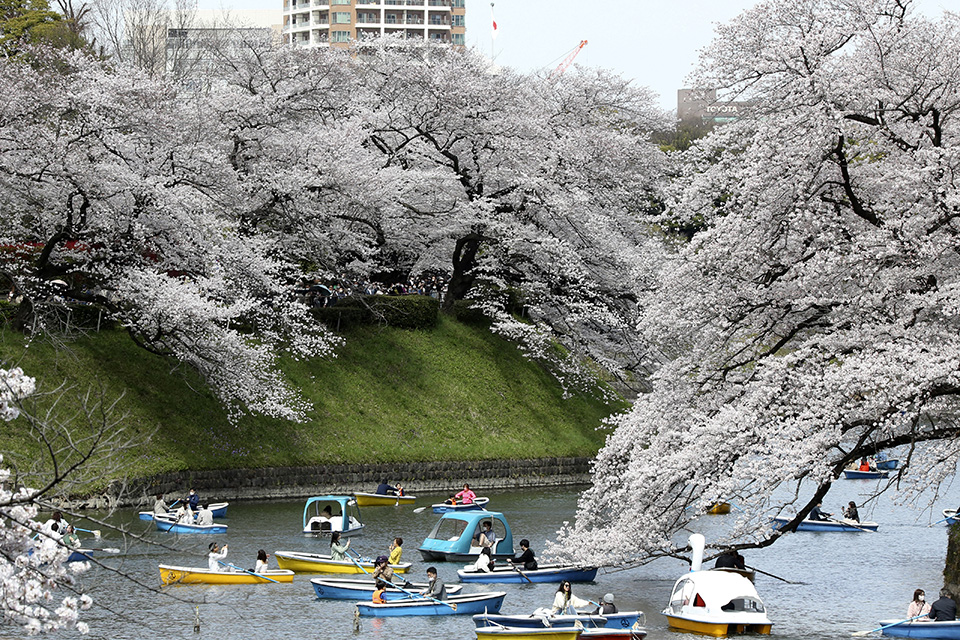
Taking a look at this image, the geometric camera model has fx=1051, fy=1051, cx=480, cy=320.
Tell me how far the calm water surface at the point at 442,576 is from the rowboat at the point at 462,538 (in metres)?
0.63

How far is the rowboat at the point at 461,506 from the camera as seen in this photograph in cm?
3284

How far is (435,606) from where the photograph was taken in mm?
21484

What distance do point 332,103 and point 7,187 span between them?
1672 centimetres

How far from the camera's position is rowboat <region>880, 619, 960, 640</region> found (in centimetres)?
1844

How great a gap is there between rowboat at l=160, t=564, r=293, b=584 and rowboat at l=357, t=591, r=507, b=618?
12.5 feet

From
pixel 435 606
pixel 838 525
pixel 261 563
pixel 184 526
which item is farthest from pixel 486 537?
pixel 838 525

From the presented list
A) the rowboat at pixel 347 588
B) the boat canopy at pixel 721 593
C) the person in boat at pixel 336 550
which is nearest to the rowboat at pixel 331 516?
the person in boat at pixel 336 550

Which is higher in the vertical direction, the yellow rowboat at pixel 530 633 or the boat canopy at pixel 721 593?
the boat canopy at pixel 721 593

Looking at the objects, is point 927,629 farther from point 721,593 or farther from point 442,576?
point 442,576

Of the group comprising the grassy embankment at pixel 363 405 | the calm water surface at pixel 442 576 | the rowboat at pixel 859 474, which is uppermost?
the grassy embankment at pixel 363 405

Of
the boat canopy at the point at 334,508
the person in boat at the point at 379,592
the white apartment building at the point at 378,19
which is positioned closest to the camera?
the person in boat at the point at 379,592

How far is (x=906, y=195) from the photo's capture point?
18719 mm

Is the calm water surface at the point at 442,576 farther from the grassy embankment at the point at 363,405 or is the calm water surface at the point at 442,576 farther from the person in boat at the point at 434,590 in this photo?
the grassy embankment at the point at 363,405

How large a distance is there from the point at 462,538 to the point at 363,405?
15461 mm
